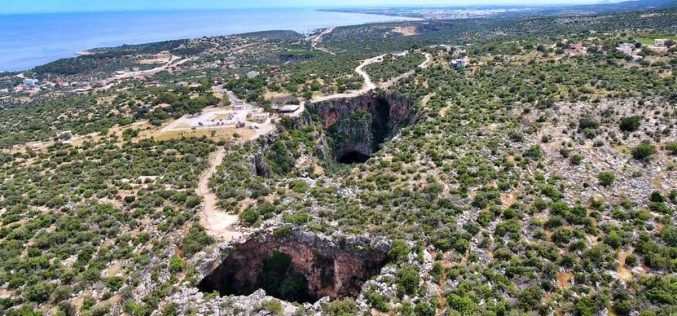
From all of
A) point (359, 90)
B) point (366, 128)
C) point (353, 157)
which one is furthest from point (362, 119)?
point (353, 157)

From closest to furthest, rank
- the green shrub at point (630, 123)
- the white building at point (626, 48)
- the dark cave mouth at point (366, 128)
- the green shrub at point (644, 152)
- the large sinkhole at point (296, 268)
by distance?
the large sinkhole at point (296, 268) → the green shrub at point (644, 152) → the green shrub at point (630, 123) → the white building at point (626, 48) → the dark cave mouth at point (366, 128)

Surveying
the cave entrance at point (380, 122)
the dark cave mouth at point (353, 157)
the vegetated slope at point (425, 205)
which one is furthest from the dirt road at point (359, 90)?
the dark cave mouth at point (353, 157)

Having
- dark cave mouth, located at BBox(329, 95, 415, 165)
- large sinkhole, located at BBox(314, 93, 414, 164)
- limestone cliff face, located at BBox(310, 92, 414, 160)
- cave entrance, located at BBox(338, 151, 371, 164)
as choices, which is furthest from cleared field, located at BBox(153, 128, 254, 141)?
cave entrance, located at BBox(338, 151, 371, 164)

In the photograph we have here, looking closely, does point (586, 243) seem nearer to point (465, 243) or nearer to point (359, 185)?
point (465, 243)

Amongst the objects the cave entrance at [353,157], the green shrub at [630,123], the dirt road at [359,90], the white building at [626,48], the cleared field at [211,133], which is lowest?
the cave entrance at [353,157]

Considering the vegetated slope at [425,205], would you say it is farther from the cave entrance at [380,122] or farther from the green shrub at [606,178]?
the cave entrance at [380,122]

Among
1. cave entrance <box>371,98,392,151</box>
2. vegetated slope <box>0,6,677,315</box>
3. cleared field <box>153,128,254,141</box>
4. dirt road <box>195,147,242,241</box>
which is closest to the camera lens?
vegetated slope <box>0,6,677,315</box>

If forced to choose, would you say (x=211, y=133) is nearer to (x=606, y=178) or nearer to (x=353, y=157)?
(x=353, y=157)

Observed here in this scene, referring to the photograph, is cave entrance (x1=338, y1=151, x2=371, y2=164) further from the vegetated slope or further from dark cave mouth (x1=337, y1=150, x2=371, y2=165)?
the vegetated slope
